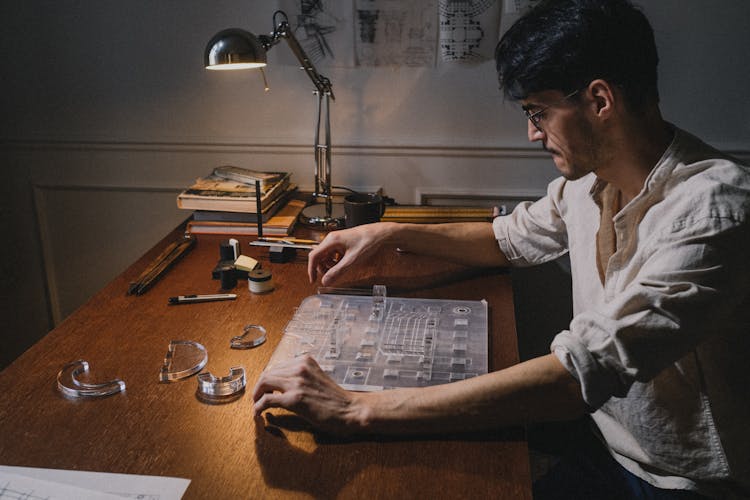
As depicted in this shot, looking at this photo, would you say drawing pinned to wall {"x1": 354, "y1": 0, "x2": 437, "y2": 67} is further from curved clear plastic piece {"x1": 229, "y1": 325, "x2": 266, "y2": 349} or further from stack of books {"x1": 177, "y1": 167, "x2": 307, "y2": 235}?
curved clear plastic piece {"x1": 229, "y1": 325, "x2": 266, "y2": 349}

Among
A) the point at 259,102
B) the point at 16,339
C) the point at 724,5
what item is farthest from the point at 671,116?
the point at 16,339

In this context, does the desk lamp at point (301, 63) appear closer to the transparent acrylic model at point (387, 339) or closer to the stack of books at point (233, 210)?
the stack of books at point (233, 210)

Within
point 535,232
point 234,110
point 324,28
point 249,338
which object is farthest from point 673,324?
point 234,110

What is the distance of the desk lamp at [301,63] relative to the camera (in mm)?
1469

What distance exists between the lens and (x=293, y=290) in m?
1.40

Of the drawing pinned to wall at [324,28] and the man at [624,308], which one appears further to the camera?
the drawing pinned to wall at [324,28]

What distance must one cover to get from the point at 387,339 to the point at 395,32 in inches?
44.5

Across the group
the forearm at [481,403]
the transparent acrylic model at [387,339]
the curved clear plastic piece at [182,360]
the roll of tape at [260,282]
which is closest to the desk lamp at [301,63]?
the roll of tape at [260,282]

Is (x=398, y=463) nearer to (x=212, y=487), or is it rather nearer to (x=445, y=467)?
(x=445, y=467)

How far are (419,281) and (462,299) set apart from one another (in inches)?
5.1

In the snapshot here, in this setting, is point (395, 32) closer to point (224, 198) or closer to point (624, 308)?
point (224, 198)

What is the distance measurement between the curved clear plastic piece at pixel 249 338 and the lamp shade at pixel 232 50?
62 cm

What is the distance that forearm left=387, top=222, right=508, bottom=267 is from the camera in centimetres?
150

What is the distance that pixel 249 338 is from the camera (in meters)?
1.18
